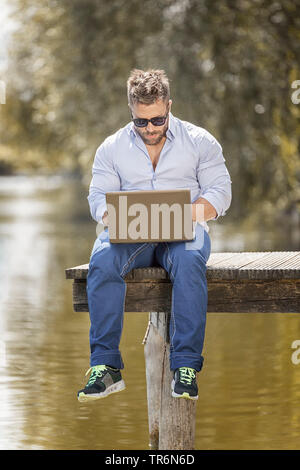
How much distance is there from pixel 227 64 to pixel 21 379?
7.84m

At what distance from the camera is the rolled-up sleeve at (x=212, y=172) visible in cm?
526

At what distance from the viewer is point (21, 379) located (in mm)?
8438

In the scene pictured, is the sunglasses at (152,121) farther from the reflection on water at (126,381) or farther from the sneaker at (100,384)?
Result: the reflection on water at (126,381)

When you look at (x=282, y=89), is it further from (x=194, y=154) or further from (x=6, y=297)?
(x=194, y=154)

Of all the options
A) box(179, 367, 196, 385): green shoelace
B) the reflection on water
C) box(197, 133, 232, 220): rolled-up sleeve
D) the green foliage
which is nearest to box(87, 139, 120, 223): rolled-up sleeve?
box(197, 133, 232, 220): rolled-up sleeve

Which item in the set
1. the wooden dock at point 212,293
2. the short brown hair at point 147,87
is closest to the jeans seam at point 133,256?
the wooden dock at point 212,293

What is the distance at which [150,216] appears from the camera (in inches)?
197

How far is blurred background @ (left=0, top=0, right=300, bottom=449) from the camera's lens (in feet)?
23.6

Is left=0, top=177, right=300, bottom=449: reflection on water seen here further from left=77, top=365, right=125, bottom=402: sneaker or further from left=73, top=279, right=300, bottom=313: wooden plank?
left=77, top=365, right=125, bottom=402: sneaker

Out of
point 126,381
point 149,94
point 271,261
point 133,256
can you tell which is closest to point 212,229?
point 126,381

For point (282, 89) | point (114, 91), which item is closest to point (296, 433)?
point (282, 89)

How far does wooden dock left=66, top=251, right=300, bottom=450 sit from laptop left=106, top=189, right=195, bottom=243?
23 cm

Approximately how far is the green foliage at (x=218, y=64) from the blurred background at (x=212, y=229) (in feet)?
0.06

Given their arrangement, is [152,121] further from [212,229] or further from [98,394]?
[212,229]
